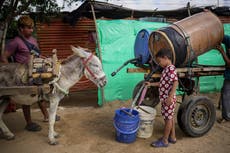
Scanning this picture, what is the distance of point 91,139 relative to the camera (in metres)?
4.69

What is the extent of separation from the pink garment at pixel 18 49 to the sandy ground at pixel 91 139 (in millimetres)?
1457

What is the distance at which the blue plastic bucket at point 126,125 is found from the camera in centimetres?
427

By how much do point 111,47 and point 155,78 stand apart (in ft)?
8.23

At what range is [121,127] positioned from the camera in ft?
14.3

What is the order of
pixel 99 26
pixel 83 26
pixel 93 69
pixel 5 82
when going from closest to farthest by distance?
1. pixel 5 82
2. pixel 93 69
3. pixel 99 26
4. pixel 83 26

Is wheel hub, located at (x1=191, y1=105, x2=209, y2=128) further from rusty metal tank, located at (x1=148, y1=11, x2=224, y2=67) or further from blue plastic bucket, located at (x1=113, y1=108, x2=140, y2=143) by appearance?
blue plastic bucket, located at (x1=113, y1=108, x2=140, y2=143)

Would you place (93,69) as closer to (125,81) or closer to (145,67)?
(145,67)

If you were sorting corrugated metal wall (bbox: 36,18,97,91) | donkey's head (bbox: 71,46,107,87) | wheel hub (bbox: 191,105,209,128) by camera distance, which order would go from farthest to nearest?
corrugated metal wall (bbox: 36,18,97,91)
wheel hub (bbox: 191,105,209,128)
donkey's head (bbox: 71,46,107,87)

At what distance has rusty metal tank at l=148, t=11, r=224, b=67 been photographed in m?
4.38

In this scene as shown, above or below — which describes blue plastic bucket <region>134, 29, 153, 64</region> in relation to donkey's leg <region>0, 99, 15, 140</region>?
above

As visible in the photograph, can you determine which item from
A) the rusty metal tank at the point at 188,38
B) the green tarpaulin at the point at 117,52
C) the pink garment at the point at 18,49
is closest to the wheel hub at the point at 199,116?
the rusty metal tank at the point at 188,38

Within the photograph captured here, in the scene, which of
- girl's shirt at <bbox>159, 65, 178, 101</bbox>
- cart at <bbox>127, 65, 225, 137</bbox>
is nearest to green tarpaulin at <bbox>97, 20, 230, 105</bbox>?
cart at <bbox>127, 65, 225, 137</bbox>

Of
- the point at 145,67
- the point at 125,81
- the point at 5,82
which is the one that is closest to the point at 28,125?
the point at 5,82

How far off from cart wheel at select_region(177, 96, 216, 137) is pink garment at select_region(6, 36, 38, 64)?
9.62ft
